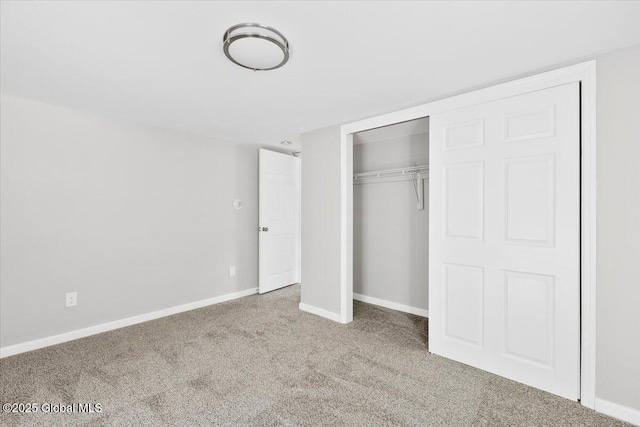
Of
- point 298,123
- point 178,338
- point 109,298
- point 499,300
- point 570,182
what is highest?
point 298,123

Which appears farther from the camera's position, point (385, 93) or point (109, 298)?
point (109, 298)

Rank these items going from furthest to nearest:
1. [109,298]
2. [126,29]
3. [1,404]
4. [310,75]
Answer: [109,298], [310,75], [1,404], [126,29]

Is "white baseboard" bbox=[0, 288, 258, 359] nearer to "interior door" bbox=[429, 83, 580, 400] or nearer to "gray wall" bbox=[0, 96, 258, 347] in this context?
"gray wall" bbox=[0, 96, 258, 347]

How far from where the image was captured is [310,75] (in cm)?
224

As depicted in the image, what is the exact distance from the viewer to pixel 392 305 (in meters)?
3.97

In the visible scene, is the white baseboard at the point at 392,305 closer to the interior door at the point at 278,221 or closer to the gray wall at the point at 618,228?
the interior door at the point at 278,221

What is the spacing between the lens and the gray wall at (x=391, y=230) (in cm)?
373

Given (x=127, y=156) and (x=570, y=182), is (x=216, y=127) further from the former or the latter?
(x=570, y=182)

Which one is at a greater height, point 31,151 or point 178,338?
point 31,151

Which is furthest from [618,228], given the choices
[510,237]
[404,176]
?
[404,176]

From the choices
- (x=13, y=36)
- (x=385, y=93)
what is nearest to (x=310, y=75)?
(x=385, y=93)

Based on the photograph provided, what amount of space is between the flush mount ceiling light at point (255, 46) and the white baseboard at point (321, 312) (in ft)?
8.76

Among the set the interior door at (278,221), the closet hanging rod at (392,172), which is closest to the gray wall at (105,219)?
the interior door at (278,221)

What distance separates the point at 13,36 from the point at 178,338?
8.60ft
